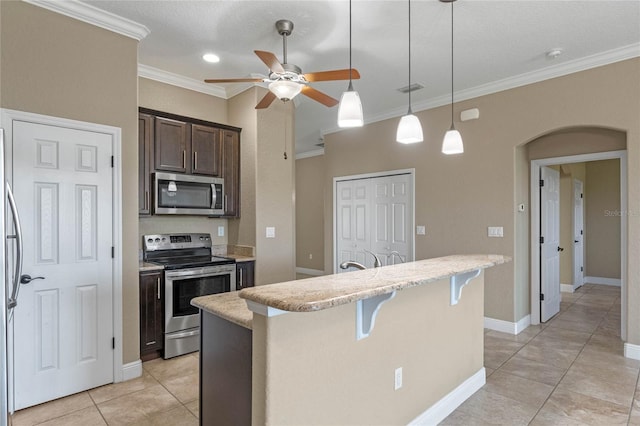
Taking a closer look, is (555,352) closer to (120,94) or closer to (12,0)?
(120,94)

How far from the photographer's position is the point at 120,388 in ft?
9.29

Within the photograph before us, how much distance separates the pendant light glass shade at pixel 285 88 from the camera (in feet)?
8.73

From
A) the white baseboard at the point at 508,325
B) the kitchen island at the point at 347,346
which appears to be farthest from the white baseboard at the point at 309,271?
the kitchen island at the point at 347,346

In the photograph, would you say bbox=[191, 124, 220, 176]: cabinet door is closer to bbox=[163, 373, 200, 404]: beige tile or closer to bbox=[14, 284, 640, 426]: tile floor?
bbox=[14, 284, 640, 426]: tile floor

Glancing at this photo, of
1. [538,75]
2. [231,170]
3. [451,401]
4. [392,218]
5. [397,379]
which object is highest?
[538,75]

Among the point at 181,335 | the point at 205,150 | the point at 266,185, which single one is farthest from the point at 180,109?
the point at 181,335

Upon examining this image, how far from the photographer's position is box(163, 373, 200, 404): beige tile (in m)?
2.69

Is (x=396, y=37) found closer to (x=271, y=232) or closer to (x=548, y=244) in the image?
(x=271, y=232)

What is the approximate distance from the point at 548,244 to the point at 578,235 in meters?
Answer: 2.65

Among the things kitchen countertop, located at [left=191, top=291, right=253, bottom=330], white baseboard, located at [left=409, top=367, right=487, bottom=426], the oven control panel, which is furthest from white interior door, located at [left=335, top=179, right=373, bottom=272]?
kitchen countertop, located at [left=191, top=291, right=253, bottom=330]

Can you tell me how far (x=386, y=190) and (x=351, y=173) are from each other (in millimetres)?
754

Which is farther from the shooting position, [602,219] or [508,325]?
[602,219]

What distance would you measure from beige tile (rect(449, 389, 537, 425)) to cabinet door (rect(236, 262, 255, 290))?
2.43m

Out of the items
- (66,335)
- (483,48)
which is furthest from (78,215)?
(483,48)
